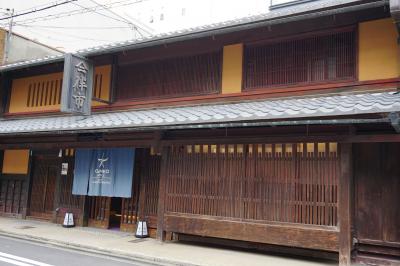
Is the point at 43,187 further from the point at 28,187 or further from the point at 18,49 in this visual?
the point at 18,49

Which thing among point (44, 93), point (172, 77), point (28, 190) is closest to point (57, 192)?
point (28, 190)

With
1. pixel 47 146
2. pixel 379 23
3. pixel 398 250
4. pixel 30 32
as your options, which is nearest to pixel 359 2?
pixel 379 23

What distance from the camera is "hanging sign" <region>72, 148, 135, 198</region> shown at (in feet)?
40.7

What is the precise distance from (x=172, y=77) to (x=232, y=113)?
3.84m

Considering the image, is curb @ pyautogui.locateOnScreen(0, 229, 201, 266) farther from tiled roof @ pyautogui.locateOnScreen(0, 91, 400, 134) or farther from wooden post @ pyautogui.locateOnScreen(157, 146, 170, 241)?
tiled roof @ pyautogui.locateOnScreen(0, 91, 400, 134)

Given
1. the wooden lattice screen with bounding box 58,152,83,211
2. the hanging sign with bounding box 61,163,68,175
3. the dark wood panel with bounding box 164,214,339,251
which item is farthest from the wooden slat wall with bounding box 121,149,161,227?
the hanging sign with bounding box 61,163,68,175

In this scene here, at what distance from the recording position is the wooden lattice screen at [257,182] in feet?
30.0

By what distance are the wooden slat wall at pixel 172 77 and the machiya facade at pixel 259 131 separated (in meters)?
0.04

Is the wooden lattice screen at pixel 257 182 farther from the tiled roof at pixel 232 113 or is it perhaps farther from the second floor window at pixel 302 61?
the second floor window at pixel 302 61

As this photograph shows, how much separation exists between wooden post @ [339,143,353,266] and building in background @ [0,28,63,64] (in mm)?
16048

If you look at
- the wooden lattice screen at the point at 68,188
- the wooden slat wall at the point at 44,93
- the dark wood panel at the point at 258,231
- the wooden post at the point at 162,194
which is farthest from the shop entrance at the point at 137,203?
the wooden slat wall at the point at 44,93

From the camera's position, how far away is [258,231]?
31.8 feet

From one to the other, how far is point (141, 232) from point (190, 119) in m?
4.17

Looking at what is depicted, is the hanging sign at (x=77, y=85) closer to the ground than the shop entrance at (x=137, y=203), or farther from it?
Answer: farther from it
